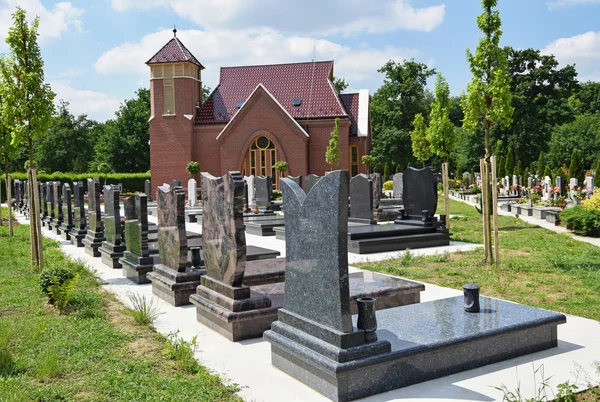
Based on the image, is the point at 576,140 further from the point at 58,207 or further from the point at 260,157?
the point at 58,207

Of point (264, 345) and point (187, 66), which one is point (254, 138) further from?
point (264, 345)

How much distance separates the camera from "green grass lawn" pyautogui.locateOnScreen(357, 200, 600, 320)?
7.93 m

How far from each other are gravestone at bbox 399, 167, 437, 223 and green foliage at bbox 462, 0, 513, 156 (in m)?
3.53

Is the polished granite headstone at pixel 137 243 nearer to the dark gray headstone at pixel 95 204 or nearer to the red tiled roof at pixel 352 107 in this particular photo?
the dark gray headstone at pixel 95 204

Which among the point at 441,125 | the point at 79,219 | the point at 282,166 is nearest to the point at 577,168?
the point at 441,125

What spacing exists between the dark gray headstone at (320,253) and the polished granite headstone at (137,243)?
5448mm

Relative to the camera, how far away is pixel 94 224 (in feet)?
47.7

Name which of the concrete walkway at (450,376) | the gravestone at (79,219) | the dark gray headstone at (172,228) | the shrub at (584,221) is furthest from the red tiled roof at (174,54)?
the concrete walkway at (450,376)

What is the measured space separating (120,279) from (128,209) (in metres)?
1.36

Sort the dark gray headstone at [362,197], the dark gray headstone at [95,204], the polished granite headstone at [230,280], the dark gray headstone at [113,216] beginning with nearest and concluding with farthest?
1. the polished granite headstone at [230,280]
2. the dark gray headstone at [113,216]
3. the dark gray headstone at [95,204]
4. the dark gray headstone at [362,197]

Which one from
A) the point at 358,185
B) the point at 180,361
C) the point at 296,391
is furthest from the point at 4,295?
the point at 358,185

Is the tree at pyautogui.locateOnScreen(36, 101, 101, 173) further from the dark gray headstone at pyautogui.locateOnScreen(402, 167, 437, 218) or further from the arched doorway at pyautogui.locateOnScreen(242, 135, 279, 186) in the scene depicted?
the dark gray headstone at pyautogui.locateOnScreen(402, 167, 437, 218)

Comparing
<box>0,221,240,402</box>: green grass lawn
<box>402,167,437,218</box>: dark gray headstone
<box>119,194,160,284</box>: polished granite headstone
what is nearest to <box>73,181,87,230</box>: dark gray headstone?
<box>119,194,160,284</box>: polished granite headstone

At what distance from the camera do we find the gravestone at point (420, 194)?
15.1 metres
